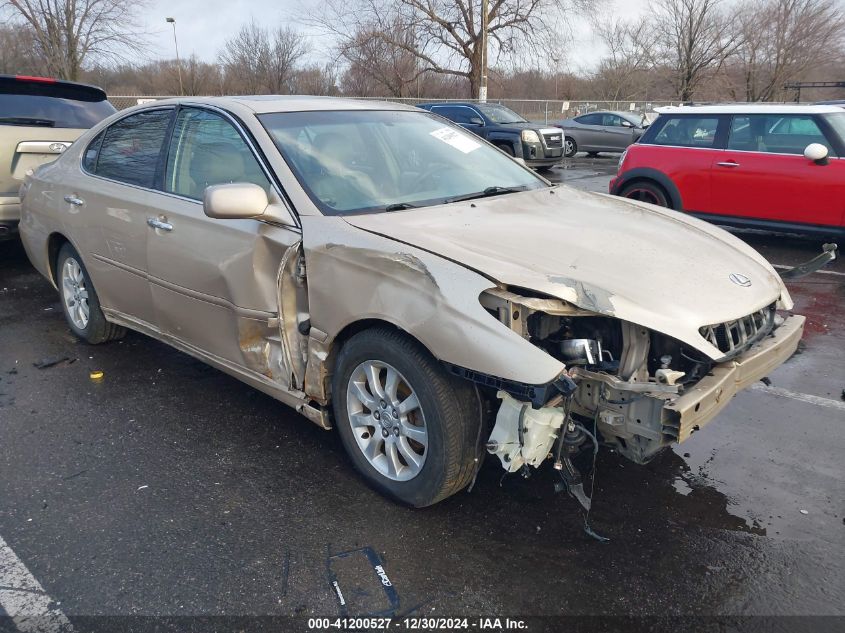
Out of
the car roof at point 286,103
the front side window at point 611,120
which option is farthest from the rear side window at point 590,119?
the car roof at point 286,103

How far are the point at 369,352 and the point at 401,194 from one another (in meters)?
0.98

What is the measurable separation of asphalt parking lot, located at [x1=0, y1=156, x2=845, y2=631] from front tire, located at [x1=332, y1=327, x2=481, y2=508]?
0.18 meters

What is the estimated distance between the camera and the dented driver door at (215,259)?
3.30m

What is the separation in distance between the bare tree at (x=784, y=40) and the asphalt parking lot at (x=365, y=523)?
132ft

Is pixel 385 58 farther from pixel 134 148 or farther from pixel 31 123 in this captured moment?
pixel 134 148

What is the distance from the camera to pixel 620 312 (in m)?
2.53

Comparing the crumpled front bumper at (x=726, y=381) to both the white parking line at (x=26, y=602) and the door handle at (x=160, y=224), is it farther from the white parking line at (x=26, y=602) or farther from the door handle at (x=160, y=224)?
the door handle at (x=160, y=224)

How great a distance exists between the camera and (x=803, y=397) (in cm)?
420

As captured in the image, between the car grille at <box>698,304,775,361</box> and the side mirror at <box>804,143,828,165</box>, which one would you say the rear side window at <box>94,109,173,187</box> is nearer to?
the car grille at <box>698,304,775,361</box>

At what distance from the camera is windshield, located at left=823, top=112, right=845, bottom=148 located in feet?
24.3

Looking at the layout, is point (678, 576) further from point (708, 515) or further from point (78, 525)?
point (78, 525)

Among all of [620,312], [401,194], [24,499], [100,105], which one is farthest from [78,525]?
[100,105]

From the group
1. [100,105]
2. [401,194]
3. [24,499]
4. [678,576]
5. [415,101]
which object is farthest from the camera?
[415,101]

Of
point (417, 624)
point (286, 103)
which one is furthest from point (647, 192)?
point (417, 624)
